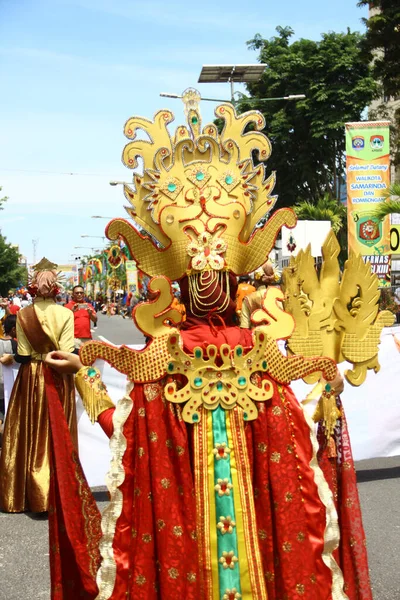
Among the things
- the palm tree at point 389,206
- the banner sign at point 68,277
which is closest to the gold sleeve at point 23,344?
the banner sign at point 68,277

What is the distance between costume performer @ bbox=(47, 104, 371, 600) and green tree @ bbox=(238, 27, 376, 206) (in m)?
26.6

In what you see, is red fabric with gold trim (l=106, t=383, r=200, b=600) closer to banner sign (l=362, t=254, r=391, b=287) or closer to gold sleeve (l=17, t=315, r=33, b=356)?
gold sleeve (l=17, t=315, r=33, b=356)

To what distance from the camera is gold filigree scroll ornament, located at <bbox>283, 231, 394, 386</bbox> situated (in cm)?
325

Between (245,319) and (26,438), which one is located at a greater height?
(245,319)

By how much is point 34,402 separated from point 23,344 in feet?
1.59

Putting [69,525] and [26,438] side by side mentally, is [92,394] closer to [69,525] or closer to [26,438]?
[69,525]

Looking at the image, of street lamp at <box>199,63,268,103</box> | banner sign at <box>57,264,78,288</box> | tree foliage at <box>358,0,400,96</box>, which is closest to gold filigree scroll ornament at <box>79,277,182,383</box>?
banner sign at <box>57,264,78,288</box>

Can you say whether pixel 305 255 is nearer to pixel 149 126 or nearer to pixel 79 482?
pixel 149 126

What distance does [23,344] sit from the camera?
19.8 feet

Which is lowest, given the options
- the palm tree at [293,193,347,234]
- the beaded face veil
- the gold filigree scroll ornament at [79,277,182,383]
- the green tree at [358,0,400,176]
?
the gold filigree scroll ornament at [79,277,182,383]

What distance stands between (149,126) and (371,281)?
107cm

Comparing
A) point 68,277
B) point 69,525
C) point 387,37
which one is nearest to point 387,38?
point 387,37

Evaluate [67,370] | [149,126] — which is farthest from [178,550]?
[149,126]

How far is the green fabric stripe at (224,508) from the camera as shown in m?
2.80
